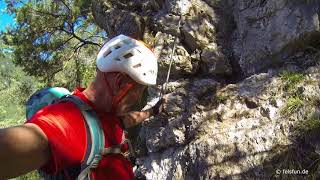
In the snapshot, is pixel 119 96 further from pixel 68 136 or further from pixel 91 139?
pixel 68 136

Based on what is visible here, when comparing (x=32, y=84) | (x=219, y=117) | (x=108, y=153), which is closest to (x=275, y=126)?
(x=219, y=117)

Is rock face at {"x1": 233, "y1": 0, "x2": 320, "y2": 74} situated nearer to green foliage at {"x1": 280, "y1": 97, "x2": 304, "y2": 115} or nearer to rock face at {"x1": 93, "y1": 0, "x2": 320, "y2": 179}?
rock face at {"x1": 93, "y1": 0, "x2": 320, "y2": 179}

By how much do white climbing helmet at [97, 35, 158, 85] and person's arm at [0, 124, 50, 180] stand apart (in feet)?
1.83

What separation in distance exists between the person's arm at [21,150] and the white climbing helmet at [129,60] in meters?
0.56

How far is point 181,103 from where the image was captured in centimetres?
399

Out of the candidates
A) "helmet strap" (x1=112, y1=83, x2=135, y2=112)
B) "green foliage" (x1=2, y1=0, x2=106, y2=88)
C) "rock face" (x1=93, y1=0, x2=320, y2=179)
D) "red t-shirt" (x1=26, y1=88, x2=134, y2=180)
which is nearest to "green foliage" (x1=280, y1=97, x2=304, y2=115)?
"rock face" (x1=93, y1=0, x2=320, y2=179)

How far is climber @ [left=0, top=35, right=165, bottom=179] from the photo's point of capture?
1142 millimetres

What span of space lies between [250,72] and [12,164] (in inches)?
131

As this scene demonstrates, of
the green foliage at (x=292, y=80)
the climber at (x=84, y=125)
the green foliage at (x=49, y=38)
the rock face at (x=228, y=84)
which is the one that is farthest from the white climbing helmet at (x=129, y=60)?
the green foliage at (x=49, y=38)

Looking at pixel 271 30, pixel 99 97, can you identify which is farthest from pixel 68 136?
pixel 271 30

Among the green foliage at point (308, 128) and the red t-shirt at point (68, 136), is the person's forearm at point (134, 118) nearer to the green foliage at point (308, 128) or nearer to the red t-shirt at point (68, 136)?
the red t-shirt at point (68, 136)

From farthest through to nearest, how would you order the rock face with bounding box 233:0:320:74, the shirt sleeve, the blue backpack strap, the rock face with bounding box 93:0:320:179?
1. the rock face with bounding box 233:0:320:74
2. the rock face with bounding box 93:0:320:179
3. the blue backpack strap
4. the shirt sleeve

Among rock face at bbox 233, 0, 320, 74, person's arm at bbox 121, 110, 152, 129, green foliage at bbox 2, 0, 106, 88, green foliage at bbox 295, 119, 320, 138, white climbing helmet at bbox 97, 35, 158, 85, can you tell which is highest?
green foliage at bbox 2, 0, 106, 88

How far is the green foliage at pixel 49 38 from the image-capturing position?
9914 mm
